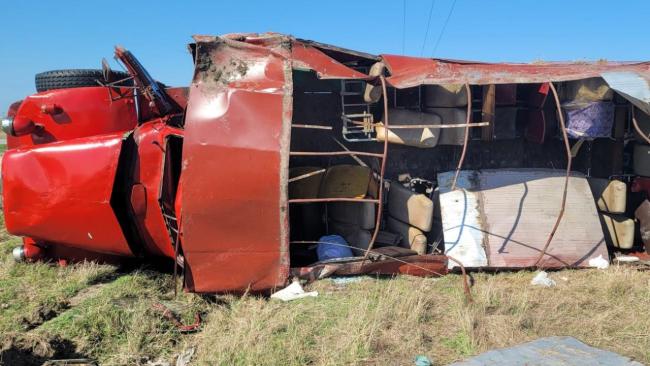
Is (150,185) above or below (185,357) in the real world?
above

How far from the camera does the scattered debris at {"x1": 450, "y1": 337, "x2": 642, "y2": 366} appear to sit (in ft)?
12.2

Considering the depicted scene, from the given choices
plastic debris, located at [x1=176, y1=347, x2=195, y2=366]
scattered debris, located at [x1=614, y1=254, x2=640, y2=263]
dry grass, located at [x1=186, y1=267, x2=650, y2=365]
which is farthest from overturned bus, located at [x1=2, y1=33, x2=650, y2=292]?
plastic debris, located at [x1=176, y1=347, x2=195, y2=366]

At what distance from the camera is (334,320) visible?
441cm

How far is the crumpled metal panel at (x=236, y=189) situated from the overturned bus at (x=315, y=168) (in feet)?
0.05

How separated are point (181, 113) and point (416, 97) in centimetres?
318

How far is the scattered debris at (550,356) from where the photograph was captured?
3.71 meters

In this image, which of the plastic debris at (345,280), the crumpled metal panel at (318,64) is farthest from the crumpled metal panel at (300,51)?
the plastic debris at (345,280)

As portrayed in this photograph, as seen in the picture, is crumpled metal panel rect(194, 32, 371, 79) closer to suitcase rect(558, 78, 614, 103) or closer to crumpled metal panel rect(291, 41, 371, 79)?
crumpled metal panel rect(291, 41, 371, 79)

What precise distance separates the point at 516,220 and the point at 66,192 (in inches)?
202

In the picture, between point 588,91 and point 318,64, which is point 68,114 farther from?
point 588,91

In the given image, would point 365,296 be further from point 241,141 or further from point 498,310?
point 241,141

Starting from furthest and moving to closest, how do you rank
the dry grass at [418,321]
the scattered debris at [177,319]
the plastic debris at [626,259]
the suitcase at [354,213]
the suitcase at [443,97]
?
the suitcase at [443,97] < the plastic debris at [626,259] < the suitcase at [354,213] < the scattered debris at [177,319] < the dry grass at [418,321]

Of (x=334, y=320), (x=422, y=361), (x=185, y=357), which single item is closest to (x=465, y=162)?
(x=334, y=320)

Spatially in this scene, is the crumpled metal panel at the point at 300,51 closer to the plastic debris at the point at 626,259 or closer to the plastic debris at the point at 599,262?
the plastic debris at the point at 599,262
